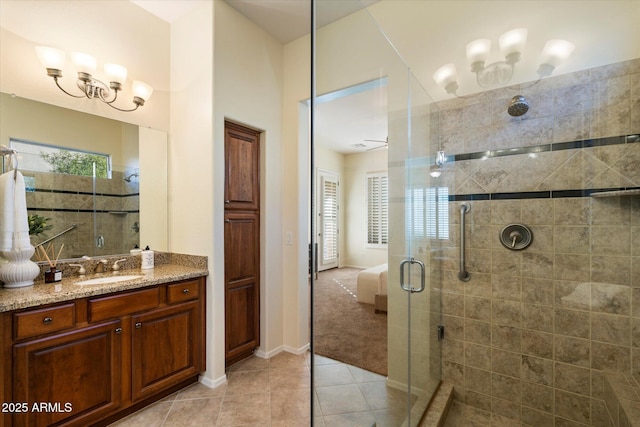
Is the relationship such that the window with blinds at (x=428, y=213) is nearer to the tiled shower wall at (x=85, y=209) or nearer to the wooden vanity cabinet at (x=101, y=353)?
the wooden vanity cabinet at (x=101, y=353)

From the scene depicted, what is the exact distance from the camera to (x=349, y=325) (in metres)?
1.56

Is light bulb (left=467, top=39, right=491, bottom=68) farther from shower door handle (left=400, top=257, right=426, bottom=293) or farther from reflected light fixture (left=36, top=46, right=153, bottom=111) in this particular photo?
reflected light fixture (left=36, top=46, right=153, bottom=111)

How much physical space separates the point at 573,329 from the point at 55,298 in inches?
112

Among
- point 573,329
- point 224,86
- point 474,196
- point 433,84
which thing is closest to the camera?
point 573,329

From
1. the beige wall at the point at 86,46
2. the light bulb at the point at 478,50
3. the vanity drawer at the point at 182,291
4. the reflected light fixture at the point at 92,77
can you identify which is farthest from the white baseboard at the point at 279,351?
the light bulb at the point at 478,50

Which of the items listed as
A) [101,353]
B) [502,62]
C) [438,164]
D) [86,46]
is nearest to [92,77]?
[86,46]

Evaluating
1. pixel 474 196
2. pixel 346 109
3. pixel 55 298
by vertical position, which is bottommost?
pixel 55 298

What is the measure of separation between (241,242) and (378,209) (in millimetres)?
1509

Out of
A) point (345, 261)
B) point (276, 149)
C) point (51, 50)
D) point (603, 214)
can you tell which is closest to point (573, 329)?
point (603, 214)

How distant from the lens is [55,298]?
1.48 metres

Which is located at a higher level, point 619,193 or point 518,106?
point 518,106

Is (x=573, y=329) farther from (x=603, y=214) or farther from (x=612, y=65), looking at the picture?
(x=612, y=65)

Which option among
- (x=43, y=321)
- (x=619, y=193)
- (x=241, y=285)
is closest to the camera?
(x=619, y=193)

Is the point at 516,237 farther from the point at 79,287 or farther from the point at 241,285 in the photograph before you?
the point at 79,287
